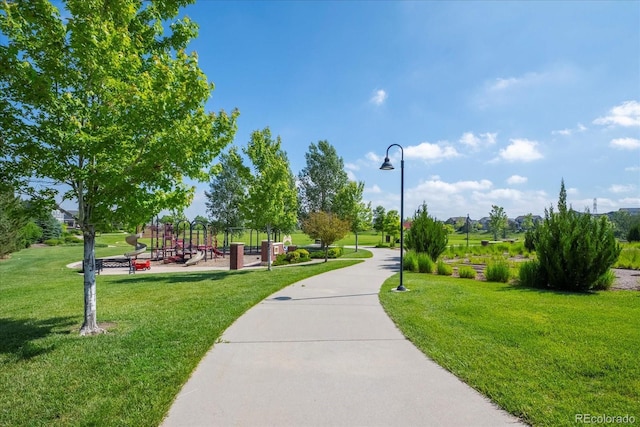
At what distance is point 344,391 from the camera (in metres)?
3.77

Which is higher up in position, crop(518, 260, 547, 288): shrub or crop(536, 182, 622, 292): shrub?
crop(536, 182, 622, 292): shrub

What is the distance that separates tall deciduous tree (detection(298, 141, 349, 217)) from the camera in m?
40.5

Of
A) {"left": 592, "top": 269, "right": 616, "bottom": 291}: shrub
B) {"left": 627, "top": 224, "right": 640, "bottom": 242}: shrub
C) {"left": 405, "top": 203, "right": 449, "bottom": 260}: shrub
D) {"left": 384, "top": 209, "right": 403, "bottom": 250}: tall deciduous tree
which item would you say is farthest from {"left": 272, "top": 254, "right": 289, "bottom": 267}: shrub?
{"left": 627, "top": 224, "right": 640, "bottom": 242}: shrub

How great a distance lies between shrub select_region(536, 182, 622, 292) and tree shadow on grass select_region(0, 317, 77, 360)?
523 inches

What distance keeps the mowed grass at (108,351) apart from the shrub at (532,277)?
8.64 meters

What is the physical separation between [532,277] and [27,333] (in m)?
13.8

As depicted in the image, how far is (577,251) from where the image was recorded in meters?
10.5

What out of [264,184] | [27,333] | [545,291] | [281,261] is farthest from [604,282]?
[281,261]

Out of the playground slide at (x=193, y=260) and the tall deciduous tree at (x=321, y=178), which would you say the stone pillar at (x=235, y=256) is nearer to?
the playground slide at (x=193, y=260)

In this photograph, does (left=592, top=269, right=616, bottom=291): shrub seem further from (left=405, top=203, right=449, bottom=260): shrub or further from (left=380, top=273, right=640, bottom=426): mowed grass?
(left=405, top=203, right=449, bottom=260): shrub

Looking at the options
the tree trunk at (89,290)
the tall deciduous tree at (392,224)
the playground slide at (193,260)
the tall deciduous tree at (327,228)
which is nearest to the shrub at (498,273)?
the tall deciduous tree at (327,228)

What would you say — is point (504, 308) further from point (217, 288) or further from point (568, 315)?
point (217, 288)

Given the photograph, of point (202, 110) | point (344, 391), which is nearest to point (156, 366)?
point (344, 391)

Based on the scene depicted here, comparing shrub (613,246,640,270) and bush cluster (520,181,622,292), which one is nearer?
bush cluster (520,181,622,292)
